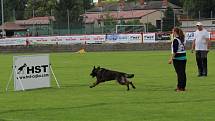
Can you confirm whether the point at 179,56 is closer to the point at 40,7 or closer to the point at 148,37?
the point at 148,37

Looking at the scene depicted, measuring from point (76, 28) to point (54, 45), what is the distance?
45.7ft

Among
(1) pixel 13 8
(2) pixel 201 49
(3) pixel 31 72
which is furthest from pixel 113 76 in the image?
(1) pixel 13 8

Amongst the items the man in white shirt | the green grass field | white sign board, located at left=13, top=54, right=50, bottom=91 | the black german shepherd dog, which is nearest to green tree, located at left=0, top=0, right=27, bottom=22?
Answer: the man in white shirt

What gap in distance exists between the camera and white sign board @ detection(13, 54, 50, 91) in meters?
18.3

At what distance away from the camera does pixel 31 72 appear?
18766mm

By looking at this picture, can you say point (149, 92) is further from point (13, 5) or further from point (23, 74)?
point (13, 5)

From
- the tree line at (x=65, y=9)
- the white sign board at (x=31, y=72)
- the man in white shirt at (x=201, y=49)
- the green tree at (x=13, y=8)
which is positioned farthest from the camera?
the green tree at (x=13, y=8)

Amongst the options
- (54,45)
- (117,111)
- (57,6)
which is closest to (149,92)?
(117,111)

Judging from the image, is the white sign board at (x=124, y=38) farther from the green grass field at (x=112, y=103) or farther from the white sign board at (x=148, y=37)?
the green grass field at (x=112, y=103)

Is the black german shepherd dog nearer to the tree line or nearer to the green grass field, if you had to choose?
the green grass field

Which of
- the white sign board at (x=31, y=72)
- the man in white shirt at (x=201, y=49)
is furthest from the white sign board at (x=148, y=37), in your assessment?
the white sign board at (x=31, y=72)

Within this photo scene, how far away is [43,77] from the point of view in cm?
1923

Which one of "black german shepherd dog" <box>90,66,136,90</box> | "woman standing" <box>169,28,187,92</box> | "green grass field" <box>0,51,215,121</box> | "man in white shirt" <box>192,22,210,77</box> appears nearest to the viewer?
"green grass field" <box>0,51,215,121</box>

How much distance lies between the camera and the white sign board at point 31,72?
18.3 m
